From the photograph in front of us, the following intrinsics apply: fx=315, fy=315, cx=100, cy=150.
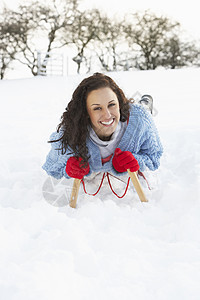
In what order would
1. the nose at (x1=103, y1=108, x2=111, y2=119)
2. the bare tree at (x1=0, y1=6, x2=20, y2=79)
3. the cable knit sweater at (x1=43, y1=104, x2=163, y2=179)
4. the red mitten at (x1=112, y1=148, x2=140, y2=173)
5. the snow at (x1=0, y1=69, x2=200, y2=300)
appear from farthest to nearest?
1. the bare tree at (x1=0, y1=6, x2=20, y2=79)
2. the cable knit sweater at (x1=43, y1=104, x2=163, y2=179)
3. the red mitten at (x1=112, y1=148, x2=140, y2=173)
4. the nose at (x1=103, y1=108, x2=111, y2=119)
5. the snow at (x1=0, y1=69, x2=200, y2=300)

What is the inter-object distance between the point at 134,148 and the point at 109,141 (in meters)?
0.20

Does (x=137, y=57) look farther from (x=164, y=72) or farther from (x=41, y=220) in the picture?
(x=41, y=220)

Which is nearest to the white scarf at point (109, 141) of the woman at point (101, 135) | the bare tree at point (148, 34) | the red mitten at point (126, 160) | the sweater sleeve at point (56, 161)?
the woman at point (101, 135)

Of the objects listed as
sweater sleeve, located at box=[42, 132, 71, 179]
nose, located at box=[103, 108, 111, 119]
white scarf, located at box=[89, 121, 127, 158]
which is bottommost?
sweater sleeve, located at box=[42, 132, 71, 179]

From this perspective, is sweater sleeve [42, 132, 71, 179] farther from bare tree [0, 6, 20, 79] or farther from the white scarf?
bare tree [0, 6, 20, 79]

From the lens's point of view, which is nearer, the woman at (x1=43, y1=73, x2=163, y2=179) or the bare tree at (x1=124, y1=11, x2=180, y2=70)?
the woman at (x1=43, y1=73, x2=163, y2=179)

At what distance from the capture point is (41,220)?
175cm

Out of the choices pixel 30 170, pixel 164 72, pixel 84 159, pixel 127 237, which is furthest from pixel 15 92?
pixel 127 237

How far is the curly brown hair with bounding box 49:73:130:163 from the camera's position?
1998mm

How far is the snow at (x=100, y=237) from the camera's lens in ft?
4.07

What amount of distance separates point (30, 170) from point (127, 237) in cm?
137

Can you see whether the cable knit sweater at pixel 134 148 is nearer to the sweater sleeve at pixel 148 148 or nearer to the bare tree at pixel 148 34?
the sweater sleeve at pixel 148 148

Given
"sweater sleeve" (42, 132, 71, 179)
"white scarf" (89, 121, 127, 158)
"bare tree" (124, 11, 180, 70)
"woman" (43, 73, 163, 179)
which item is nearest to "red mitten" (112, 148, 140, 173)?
"woman" (43, 73, 163, 179)

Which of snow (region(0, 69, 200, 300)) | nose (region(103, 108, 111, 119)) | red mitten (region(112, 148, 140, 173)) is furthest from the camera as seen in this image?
red mitten (region(112, 148, 140, 173))
